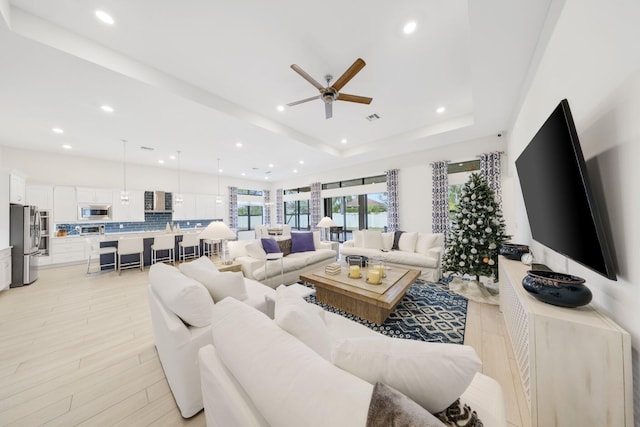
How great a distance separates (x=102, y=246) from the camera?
4.96 meters

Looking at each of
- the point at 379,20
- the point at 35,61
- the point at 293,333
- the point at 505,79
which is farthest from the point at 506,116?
the point at 35,61

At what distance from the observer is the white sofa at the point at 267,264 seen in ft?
11.2

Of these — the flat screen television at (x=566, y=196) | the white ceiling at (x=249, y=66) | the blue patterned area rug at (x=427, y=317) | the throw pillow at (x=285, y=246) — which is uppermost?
the white ceiling at (x=249, y=66)

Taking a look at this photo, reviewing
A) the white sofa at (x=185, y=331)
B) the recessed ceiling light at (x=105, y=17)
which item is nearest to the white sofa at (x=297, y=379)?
the white sofa at (x=185, y=331)

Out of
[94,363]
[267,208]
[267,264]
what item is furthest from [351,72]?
[267,208]

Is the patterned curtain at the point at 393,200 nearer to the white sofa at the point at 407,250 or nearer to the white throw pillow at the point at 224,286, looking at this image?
the white sofa at the point at 407,250

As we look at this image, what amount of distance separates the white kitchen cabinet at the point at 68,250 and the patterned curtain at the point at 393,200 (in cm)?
840

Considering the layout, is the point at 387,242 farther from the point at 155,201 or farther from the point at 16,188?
the point at 16,188

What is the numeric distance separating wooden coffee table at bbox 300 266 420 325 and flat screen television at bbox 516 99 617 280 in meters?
1.42

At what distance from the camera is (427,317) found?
259cm

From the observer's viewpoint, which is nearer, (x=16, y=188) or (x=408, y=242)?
(x=16, y=188)

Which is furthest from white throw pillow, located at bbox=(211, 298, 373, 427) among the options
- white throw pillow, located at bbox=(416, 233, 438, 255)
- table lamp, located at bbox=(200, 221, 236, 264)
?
white throw pillow, located at bbox=(416, 233, 438, 255)

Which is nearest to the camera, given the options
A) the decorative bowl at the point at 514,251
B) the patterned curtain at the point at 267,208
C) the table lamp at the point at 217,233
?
the decorative bowl at the point at 514,251

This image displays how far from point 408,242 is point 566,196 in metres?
3.40
